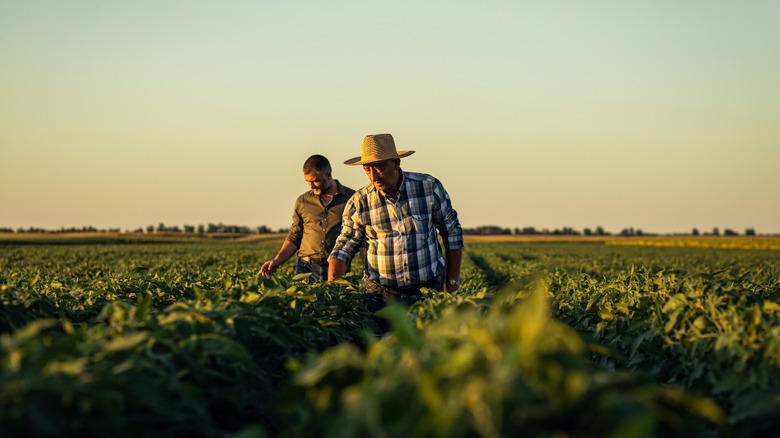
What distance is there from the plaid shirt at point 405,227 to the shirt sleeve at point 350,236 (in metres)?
0.06

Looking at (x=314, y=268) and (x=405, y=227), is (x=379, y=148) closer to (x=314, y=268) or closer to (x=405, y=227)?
(x=405, y=227)

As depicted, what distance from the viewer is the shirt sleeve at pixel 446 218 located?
641 centimetres

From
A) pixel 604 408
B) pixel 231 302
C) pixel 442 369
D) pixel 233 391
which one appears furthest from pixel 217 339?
pixel 604 408

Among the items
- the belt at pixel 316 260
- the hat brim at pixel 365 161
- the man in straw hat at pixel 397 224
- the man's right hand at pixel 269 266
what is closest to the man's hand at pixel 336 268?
the man in straw hat at pixel 397 224

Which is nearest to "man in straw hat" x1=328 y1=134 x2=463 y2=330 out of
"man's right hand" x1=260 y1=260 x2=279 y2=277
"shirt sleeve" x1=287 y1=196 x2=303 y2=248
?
"man's right hand" x1=260 y1=260 x2=279 y2=277

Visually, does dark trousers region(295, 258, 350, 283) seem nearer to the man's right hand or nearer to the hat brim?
the man's right hand

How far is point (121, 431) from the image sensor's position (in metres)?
2.16

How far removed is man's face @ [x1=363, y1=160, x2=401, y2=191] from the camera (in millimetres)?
6121

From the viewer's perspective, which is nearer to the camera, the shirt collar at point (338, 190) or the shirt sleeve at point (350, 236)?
the shirt sleeve at point (350, 236)

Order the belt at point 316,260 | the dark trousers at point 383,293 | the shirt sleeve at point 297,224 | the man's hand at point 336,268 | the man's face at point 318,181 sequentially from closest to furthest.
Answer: the dark trousers at point 383,293 < the man's hand at point 336,268 < the man's face at point 318,181 < the belt at point 316,260 < the shirt sleeve at point 297,224

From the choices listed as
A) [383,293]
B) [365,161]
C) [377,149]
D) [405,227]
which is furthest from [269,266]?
[377,149]

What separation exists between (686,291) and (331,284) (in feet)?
9.30

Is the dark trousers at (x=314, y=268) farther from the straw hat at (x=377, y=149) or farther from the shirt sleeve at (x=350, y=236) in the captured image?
the straw hat at (x=377, y=149)

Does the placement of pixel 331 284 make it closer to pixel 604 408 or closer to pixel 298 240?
pixel 298 240
